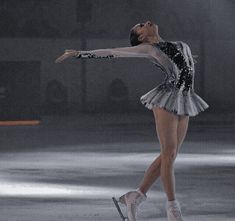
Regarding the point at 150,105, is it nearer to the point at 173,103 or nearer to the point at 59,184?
the point at 173,103

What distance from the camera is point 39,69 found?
136 ft

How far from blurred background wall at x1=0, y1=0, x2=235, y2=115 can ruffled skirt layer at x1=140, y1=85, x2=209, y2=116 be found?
2898 cm

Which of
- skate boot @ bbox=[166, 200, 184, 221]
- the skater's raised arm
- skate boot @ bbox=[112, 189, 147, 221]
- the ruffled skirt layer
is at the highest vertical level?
the skater's raised arm

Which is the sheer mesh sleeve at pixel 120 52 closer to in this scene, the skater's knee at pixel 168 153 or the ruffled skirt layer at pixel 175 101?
the ruffled skirt layer at pixel 175 101

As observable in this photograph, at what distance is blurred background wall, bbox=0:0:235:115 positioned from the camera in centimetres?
4097

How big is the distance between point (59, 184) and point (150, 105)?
447cm

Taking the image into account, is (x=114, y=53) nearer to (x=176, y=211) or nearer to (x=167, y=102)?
(x=167, y=102)

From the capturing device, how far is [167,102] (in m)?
10.4

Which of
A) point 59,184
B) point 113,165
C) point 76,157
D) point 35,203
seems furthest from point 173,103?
point 76,157

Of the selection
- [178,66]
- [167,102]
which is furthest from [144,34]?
[167,102]

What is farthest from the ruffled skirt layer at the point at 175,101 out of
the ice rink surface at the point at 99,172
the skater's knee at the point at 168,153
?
the ice rink surface at the point at 99,172

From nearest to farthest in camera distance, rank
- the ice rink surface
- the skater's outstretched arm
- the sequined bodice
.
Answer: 1. the skater's outstretched arm
2. the sequined bodice
3. the ice rink surface

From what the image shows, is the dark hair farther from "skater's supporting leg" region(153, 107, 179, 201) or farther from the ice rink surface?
the ice rink surface

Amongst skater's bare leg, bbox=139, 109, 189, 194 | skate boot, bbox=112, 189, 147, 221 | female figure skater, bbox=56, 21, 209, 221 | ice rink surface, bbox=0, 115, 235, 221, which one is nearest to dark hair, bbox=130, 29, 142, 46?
female figure skater, bbox=56, 21, 209, 221
